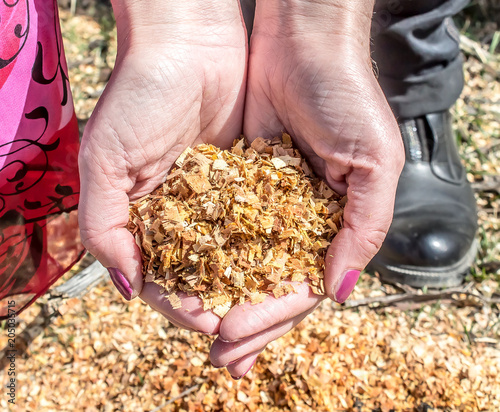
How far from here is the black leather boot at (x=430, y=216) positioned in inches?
89.8

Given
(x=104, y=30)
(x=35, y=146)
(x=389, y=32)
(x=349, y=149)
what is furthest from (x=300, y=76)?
(x=104, y=30)

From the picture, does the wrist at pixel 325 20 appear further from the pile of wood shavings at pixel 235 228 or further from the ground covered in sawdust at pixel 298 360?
the ground covered in sawdust at pixel 298 360

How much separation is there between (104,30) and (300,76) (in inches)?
96.4

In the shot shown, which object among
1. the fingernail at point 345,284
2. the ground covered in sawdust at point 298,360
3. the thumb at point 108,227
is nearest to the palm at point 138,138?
Answer: the thumb at point 108,227

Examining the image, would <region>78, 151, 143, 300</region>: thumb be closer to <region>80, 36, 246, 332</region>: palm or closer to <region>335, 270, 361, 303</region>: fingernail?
<region>80, 36, 246, 332</region>: palm

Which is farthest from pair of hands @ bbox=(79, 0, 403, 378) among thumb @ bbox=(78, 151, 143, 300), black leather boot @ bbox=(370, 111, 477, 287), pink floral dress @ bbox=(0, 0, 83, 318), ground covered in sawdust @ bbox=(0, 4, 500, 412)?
black leather boot @ bbox=(370, 111, 477, 287)

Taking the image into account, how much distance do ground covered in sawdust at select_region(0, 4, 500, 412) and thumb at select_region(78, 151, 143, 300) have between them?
0.58m

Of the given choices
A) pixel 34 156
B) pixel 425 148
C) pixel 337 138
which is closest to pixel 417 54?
pixel 425 148

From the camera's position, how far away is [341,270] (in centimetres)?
152

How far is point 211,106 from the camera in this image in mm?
1823

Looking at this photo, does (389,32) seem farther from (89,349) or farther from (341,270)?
(89,349)

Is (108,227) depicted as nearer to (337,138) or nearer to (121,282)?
(121,282)

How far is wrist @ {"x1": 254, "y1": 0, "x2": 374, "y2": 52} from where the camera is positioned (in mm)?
1604

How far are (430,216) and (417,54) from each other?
0.78 meters
